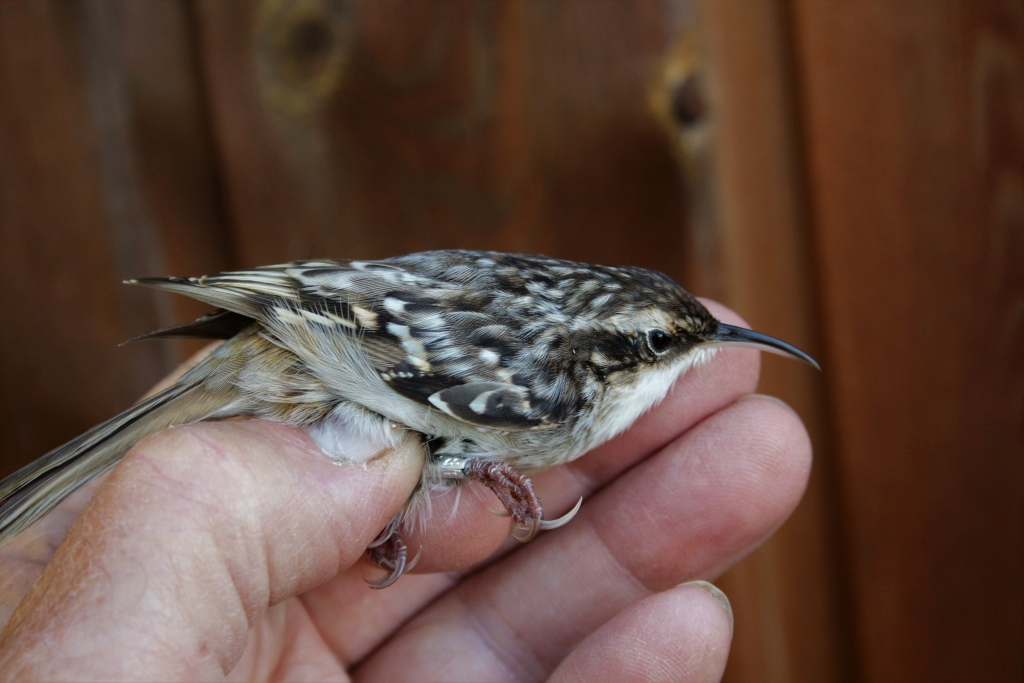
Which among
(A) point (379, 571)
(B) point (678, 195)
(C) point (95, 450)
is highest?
(B) point (678, 195)

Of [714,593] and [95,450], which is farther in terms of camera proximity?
[714,593]

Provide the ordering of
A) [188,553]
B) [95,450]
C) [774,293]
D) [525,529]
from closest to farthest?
[188,553] → [95,450] → [525,529] → [774,293]

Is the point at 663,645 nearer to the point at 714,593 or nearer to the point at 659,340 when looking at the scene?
the point at 714,593

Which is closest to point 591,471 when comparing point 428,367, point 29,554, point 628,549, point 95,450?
point 628,549

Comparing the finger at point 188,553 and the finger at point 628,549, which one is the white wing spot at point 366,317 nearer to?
the finger at point 188,553

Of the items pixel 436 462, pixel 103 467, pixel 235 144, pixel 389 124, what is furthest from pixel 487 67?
pixel 103 467

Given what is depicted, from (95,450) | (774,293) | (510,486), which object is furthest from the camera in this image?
(774,293)
